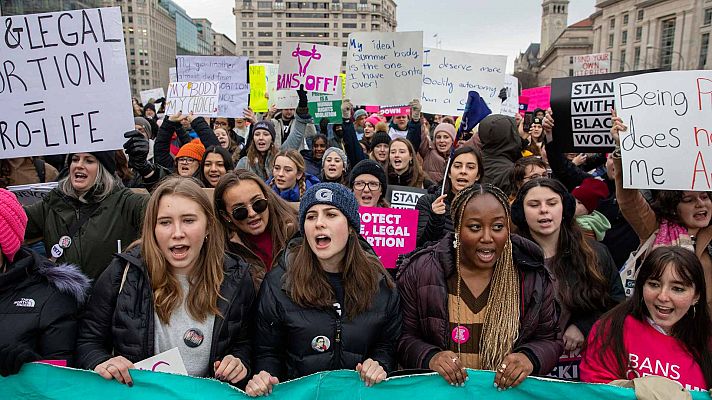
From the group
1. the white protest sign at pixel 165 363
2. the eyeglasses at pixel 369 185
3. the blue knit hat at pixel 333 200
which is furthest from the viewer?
the eyeglasses at pixel 369 185

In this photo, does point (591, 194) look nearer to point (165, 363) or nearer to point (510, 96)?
point (165, 363)

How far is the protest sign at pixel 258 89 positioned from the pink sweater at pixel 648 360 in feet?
32.5

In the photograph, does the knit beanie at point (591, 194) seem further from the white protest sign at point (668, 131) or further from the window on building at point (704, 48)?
the window on building at point (704, 48)

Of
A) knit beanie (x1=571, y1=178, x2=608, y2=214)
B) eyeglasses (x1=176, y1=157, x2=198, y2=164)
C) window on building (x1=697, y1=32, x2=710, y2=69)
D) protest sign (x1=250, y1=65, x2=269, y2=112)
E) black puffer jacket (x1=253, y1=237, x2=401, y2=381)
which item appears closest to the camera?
black puffer jacket (x1=253, y1=237, x2=401, y2=381)

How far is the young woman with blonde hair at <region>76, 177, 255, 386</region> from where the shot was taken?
87.4 inches

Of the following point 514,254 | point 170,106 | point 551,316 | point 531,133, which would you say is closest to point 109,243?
point 514,254

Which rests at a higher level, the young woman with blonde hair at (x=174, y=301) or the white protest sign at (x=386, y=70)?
the white protest sign at (x=386, y=70)

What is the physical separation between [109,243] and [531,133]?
6162mm

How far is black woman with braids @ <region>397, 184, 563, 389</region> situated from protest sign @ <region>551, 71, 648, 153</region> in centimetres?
200

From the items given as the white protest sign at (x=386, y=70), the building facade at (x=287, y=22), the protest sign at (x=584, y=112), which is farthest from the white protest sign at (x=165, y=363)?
the building facade at (x=287, y=22)

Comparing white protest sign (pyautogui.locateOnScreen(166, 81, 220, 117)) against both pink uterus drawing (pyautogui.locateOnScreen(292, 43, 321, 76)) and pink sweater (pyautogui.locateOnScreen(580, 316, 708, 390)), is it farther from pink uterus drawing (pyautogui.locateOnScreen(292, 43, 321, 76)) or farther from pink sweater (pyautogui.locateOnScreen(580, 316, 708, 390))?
pink sweater (pyautogui.locateOnScreen(580, 316, 708, 390))

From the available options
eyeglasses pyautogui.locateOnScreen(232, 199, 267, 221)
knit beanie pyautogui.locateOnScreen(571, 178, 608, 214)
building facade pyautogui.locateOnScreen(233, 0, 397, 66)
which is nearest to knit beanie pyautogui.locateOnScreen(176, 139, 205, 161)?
eyeglasses pyautogui.locateOnScreen(232, 199, 267, 221)

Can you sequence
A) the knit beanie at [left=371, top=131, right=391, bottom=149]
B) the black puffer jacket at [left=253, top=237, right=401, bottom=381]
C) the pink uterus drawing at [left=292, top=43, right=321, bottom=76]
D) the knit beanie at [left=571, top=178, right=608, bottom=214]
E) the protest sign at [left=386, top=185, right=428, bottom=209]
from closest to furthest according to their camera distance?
the black puffer jacket at [left=253, top=237, right=401, bottom=381] → the knit beanie at [left=571, top=178, right=608, bottom=214] → the protest sign at [left=386, top=185, right=428, bottom=209] → the knit beanie at [left=371, top=131, right=391, bottom=149] → the pink uterus drawing at [left=292, top=43, right=321, bottom=76]

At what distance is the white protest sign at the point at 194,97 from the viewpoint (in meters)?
7.40
